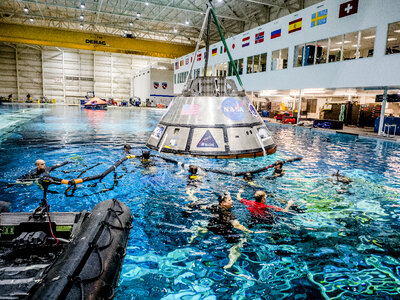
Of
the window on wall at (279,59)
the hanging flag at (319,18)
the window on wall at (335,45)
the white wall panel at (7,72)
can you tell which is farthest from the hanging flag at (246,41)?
the white wall panel at (7,72)

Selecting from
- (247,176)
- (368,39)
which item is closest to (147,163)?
(247,176)

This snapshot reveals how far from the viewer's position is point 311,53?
19.5 metres

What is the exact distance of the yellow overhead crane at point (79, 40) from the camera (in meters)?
28.2

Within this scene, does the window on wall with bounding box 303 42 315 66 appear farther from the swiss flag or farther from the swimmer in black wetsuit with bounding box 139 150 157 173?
the swimmer in black wetsuit with bounding box 139 150 157 173

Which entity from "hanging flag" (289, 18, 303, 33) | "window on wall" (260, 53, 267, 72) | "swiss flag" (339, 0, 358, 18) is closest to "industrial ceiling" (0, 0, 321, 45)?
"window on wall" (260, 53, 267, 72)

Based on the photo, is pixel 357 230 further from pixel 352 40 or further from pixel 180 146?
pixel 352 40

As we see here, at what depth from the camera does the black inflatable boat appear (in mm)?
2173

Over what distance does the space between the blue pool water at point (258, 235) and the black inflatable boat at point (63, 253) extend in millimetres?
571

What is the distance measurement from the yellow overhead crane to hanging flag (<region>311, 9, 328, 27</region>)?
21.0m

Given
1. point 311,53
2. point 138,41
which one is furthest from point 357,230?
point 138,41

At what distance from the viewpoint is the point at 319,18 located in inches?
723

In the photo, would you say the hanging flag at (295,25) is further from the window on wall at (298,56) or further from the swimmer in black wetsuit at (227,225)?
the swimmer in black wetsuit at (227,225)

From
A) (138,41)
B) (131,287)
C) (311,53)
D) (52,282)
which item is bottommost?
(131,287)

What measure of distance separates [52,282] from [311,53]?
70.8 ft
